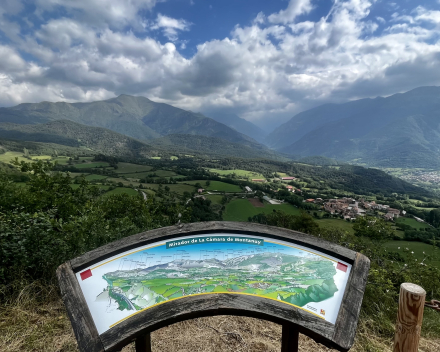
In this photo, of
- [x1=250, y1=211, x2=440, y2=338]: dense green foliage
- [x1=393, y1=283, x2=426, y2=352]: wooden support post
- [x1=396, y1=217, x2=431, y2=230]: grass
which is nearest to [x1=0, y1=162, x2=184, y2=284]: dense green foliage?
[x1=393, y1=283, x2=426, y2=352]: wooden support post

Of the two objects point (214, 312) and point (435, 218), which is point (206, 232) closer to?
point (214, 312)

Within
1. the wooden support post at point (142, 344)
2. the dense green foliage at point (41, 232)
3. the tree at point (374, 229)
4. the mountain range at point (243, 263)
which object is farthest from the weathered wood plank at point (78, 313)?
the tree at point (374, 229)

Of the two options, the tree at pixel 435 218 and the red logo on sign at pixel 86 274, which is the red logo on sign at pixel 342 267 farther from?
the tree at pixel 435 218

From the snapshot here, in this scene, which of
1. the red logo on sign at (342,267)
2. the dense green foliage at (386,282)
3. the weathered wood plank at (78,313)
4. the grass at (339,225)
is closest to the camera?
the weathered wood plank at (78,313)

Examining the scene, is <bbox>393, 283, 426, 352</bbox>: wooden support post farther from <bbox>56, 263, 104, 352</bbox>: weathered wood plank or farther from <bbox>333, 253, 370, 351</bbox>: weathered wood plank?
<bbox>56, 263, 104, 352</bbox>: weathered wood plank

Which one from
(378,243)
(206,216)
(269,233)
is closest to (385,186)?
(206,216)

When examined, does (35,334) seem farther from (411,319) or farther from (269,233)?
(411,319)

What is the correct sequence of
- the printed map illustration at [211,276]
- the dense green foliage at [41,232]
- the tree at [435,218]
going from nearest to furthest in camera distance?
the printed map illustration at [211,276] → the dense green foliage at [41,232] → the tree at [435,218]
